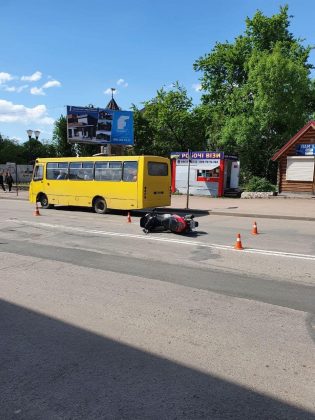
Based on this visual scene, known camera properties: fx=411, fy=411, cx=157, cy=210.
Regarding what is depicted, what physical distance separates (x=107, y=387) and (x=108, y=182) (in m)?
15.4

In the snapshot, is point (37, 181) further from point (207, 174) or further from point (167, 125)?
point (167, 125)

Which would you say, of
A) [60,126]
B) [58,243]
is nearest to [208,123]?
[60,126]

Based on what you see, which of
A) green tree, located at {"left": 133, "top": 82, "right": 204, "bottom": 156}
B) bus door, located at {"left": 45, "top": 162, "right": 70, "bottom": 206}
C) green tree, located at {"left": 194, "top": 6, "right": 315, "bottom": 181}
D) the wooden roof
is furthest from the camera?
green tree, located at {"left": 133, "top": 82, "right": 204, "bottom": 156}

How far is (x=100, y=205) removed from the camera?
19078mm

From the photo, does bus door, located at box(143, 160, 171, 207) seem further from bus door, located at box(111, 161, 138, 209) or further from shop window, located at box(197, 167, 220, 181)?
shop window, located at box(197, 167, 220, 181)

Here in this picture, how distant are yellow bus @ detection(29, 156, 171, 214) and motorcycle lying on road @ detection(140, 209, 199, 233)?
4.96 meters

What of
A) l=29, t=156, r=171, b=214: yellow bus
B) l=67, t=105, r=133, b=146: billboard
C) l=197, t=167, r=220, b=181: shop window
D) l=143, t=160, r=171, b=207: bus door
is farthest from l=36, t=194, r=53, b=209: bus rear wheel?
→ l=67, t=105, r=133, b=146: billboard

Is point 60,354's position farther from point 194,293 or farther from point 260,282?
point 260,282

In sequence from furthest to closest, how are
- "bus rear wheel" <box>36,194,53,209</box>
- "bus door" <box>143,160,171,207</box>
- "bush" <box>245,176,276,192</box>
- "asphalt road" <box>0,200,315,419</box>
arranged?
"bush" <box>245,176,276,192</box> < "bus rear wheel" <box>36,194,53,209</box> < "bus door" <box>143,160,171,207</box> < "asphalt road" <box>0,200,315,419</box>

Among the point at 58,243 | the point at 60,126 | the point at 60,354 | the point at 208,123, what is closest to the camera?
the point at 60,354

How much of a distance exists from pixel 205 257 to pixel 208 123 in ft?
122

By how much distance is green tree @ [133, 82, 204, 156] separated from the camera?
4347 centimetres

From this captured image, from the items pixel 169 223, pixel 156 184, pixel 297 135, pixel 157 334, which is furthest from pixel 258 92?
pixel 157 334

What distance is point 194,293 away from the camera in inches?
247
